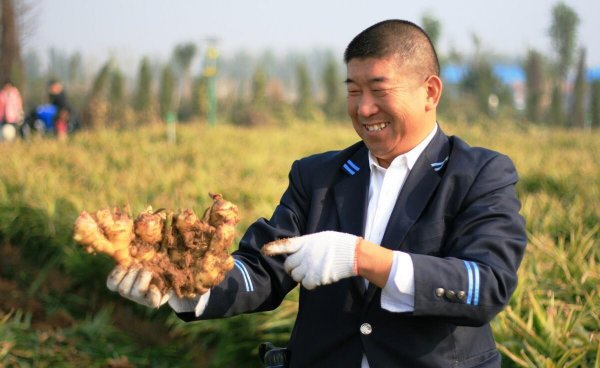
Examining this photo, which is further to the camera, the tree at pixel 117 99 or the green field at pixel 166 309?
the tree at pixel 117 99

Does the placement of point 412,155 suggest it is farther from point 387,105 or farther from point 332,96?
point 332,96

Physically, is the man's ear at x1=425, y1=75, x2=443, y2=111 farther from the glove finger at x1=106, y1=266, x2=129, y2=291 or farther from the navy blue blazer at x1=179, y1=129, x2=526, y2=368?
the glove finger at x1=106, y1=266, x2=129, y2=291

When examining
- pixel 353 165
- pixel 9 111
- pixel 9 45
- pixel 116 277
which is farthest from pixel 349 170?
pixel 9 45

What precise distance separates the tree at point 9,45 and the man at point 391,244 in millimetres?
19607

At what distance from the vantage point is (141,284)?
1972 millimetres

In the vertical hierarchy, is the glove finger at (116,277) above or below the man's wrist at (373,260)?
below

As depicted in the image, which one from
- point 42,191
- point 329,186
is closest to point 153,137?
point 42,191

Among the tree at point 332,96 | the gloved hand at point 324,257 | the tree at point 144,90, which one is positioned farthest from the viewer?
the tree at point 332,96

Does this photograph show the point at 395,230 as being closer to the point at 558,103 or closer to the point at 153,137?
the point at 153,137

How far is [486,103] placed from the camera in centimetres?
2775

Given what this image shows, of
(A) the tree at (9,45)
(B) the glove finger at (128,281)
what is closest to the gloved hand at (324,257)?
(B) the glove finger at (128,281)

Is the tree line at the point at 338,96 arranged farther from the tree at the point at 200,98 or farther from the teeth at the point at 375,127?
the teeth at the point at 375,127

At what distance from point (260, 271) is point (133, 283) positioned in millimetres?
462

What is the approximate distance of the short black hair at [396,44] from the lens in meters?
2.18
